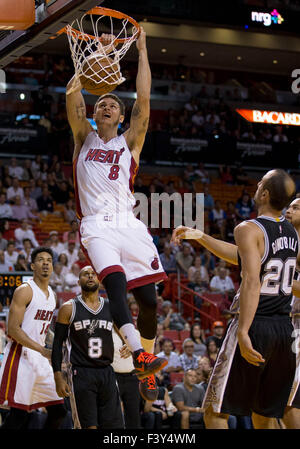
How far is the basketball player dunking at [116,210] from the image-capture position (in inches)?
207

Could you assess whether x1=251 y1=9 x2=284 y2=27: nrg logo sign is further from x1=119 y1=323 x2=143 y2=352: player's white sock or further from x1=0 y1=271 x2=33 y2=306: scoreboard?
x1=119 y1=323 x2=143 y2=352: player's white sock

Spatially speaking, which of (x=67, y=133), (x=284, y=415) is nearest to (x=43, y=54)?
(x=67, y=133)

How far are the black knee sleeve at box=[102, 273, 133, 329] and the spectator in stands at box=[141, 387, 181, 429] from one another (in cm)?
529

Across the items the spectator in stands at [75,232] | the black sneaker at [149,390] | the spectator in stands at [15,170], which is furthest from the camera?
the spectator in stands at [15,170]

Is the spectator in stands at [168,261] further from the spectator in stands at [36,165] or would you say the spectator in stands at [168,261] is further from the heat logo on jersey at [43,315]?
the heat logo on jersey at [43,315]

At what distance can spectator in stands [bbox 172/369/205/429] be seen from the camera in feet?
33.7

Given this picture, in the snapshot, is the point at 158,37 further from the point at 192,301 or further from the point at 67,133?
the point at 192,301

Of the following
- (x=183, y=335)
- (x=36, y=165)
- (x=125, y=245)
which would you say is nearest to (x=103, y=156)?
(x=125, y=245)

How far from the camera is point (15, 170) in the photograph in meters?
17.3

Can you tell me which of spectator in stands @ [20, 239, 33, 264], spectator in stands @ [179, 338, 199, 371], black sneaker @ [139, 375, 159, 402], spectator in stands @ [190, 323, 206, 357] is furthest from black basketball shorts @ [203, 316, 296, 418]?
spectator in stands @ [20, 239, 33, 264]

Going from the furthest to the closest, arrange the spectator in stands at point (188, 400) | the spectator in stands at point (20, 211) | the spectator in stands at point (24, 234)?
the spectator in stands at point (20, 211) < the spectator in stands at point (24, 234) < the spectator in stands at point (188, 400)

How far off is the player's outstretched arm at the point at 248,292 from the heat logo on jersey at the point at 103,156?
1348mm

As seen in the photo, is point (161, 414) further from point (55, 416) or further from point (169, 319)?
point (55, 416)

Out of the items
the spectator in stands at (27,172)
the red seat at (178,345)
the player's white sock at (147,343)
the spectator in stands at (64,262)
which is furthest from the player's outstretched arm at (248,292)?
the spectator in stands at (27,172)
